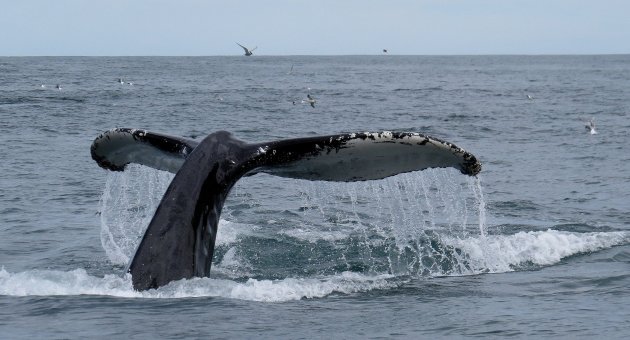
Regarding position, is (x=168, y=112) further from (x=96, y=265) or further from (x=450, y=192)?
(x=96, y=265)

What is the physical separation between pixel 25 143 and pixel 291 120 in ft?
38.6

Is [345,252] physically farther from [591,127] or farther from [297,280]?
[591,127]

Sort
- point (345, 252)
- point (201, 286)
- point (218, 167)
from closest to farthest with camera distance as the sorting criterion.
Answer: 1. point (218, 167)
2. point (201, 286)
3. point (345, 252)

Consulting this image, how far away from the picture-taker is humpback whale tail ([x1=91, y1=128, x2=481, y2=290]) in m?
7.21

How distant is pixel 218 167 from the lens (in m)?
7.63

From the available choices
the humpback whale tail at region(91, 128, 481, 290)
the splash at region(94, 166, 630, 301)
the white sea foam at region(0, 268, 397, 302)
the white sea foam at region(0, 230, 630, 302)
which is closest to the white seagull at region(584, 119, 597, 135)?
the splash at region(94, 166, 630, 301)

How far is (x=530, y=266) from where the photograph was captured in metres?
10.6

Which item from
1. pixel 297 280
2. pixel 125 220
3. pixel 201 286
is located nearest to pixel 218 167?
pixel 201 286

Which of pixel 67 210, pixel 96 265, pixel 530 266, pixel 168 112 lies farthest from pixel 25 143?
pixel 530 266

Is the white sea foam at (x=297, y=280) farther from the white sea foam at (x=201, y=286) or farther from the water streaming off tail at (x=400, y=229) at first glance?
the water streaming off tail at (x=400, y=229)

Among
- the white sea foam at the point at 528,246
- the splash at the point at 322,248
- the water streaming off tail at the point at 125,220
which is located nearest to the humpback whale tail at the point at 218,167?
the splash at the point at 322,248

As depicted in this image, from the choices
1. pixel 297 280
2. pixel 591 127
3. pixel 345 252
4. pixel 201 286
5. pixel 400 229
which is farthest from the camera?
pixel 591 127

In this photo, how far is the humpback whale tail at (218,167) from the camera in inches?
284

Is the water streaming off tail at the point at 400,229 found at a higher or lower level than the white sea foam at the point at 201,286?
lower
